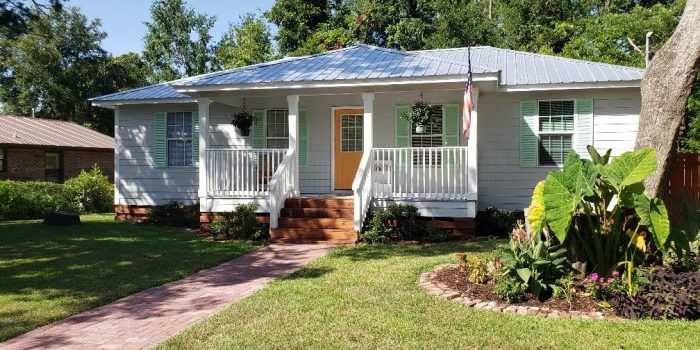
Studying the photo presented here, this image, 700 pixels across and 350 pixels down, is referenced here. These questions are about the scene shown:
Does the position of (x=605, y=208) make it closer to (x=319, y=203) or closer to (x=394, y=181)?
(x=394, y=181)

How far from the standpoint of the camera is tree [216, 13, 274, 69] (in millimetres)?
30188

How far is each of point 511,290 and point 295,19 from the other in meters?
23.3

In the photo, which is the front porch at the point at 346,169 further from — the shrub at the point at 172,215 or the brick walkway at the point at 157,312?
the brick walkway at the point at 157,312

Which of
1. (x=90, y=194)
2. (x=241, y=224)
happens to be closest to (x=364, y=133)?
(x=241, y=224)

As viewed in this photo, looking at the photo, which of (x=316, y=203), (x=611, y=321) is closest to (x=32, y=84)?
(x=316, y=203)

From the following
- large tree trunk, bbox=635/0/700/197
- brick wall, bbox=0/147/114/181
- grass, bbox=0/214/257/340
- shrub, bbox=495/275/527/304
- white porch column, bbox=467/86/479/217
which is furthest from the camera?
brick wall, bbox=0/147/114/181

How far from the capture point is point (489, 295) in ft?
18.1

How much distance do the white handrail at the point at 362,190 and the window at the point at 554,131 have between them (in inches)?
150

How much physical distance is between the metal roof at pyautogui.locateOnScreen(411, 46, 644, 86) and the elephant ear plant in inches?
213

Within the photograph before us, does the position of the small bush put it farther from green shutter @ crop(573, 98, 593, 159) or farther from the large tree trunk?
the large tree trunk

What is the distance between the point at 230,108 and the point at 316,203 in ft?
12.9

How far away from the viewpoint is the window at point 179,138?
43.2ft

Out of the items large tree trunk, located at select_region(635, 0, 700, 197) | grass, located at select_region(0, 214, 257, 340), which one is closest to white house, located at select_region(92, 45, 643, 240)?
grass, located at select_region(0, 214, 257, 340)

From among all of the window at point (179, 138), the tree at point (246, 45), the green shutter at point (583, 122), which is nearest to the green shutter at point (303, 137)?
the window at point (179, 138)
